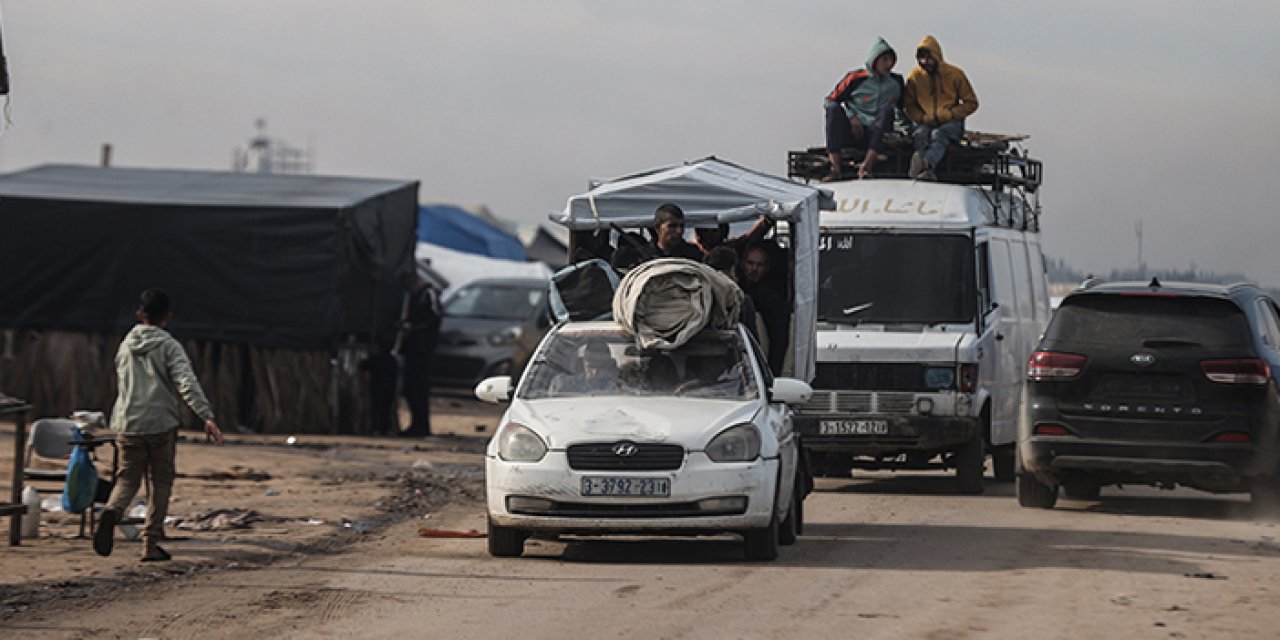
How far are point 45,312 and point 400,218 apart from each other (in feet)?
15.7

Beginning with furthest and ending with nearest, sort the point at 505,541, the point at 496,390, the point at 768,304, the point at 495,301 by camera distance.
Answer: the point at 495,301 → the point at 768,304 → the point at 496,390 → the point at 505,541

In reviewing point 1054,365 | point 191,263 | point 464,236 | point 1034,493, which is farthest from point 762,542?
point 464,236

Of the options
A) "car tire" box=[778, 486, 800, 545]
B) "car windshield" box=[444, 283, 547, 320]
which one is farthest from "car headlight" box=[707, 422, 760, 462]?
"car windshield" box=[444, 283, 547, 320]

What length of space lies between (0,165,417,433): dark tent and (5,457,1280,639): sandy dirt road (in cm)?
998

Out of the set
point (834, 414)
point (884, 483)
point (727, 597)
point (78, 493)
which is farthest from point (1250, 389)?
point (78, 493)

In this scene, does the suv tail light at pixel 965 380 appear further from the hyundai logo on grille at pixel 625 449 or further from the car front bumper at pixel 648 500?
the hyundai logo on grille at pixel 625 449

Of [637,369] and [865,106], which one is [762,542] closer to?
[637,369]

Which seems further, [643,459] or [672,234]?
[672,234]

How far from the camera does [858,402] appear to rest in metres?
17.7

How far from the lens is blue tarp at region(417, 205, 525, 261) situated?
50.2m

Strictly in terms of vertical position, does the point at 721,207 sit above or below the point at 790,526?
above

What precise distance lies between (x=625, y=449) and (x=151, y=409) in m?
2.94

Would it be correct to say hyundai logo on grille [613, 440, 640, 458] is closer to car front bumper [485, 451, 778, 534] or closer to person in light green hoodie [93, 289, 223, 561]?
car front bumper [485, 451, 778, 534]

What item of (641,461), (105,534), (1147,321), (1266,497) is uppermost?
(1147,321)
